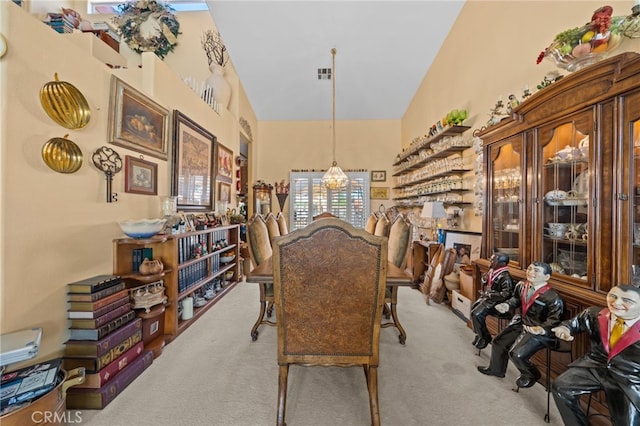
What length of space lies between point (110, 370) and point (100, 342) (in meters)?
0.21

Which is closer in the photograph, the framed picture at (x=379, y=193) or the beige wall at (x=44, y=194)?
the beige wall at (x=44, y=194)

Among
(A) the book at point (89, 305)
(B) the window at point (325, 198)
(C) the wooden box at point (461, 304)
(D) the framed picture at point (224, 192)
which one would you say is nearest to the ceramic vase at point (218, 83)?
(D) the framed picture at point (224, 192)

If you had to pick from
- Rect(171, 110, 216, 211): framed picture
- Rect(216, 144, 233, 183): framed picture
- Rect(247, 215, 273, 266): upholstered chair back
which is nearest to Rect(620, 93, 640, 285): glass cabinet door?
Rect(247, 215, 273, 266): upholstered chair back

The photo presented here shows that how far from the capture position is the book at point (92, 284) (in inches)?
63.8

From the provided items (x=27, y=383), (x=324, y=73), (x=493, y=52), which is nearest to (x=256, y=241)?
(x=27, y=383)

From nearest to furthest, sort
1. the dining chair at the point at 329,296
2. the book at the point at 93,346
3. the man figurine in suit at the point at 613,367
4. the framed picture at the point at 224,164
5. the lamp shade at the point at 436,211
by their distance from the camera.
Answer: the man figurine in suit at the point at 613,367, the dining chair at the point at 329,296, the book at the point at 93,346, the lamp shade at the point at 436,211, the framed picture at the point at 224,164

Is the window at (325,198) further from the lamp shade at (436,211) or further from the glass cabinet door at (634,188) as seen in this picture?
the glass cabinet door at (634,188)

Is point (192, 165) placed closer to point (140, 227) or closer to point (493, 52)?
point (140, 227)

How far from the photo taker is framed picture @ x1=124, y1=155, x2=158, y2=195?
7.13 feet

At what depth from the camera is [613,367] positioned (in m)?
1.13

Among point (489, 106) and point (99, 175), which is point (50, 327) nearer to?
point (99, 175)

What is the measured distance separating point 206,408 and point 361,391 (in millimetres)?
989

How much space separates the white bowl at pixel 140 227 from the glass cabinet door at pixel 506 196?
3.02 meters

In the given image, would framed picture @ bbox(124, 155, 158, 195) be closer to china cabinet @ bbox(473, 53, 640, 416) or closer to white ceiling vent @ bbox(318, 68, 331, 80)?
china cabinet @ bbox(473, 53, 640, 416)
